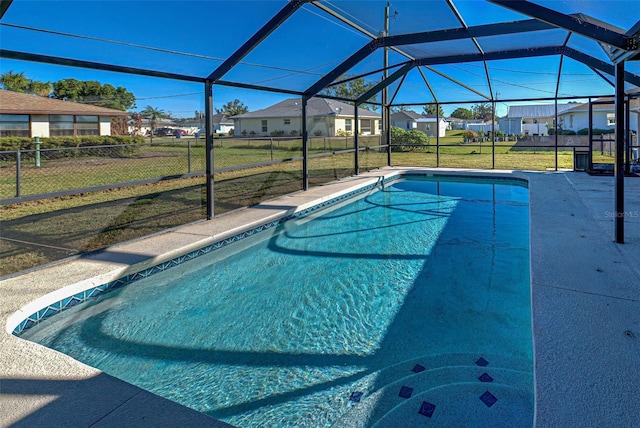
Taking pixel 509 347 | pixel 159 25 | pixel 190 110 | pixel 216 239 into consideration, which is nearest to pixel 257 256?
pixel 216 239

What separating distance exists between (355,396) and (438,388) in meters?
0.49

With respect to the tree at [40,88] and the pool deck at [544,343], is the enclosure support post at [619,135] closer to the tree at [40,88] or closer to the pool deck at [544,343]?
the pool deck at [544,343]

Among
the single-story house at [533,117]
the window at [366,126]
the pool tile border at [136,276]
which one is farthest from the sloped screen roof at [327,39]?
the single-story house at [533,117]

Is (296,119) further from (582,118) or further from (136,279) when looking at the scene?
(582,118)

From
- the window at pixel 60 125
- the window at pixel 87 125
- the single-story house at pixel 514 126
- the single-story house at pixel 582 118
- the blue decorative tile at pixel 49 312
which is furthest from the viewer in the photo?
the single-story house at pixel 514 126

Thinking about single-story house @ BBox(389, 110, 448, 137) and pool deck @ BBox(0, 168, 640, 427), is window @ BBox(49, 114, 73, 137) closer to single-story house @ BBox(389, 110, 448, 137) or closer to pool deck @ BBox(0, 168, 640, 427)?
pool deck @ BBox(0, 168, 640, 427)

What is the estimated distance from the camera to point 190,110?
344 inches

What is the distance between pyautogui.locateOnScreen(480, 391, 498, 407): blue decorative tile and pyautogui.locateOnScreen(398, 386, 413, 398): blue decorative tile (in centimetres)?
39

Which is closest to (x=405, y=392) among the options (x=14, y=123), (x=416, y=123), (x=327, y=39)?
(x=327, y=39)

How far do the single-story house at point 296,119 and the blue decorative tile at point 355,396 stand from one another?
529 inches

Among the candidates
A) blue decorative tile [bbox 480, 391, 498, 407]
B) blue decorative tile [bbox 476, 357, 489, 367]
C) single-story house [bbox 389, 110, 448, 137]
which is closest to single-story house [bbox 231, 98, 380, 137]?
single-story house [bbox 389, 110, 448, 137]

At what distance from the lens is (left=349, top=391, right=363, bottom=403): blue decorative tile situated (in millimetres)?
2390

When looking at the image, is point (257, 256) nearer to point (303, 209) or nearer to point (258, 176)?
point (303, 209)

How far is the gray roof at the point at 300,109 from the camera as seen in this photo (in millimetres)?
15850
